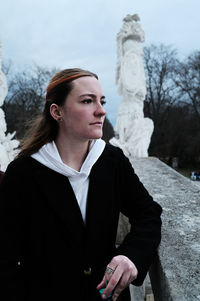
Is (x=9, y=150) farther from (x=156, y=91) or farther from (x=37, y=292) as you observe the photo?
(x=156, y=91)

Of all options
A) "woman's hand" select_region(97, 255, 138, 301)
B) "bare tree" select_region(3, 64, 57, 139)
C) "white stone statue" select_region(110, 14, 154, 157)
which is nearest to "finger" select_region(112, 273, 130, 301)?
"woman's hand" select_region(97, 255, 138, 301)

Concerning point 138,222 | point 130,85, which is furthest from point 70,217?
point 130,85

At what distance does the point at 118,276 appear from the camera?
3.54 feet

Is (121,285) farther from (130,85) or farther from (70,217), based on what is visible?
(130,85)

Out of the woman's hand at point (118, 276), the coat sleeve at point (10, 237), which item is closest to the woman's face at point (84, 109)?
the coat sleeve at point (10, 237)

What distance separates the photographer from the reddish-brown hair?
1347mm

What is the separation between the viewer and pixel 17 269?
1.21 meters

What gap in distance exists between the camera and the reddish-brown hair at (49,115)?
135 cm

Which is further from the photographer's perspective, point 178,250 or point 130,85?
point 130,85

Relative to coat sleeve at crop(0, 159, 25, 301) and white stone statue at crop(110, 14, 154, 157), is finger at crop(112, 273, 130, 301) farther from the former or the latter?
white stone statue at crop(110, 14, 154, 157)

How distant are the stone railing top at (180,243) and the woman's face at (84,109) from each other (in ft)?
2.52

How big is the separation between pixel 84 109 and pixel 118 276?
85 centimetres

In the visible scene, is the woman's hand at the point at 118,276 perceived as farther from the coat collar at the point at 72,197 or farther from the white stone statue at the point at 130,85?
the white stone statue at the point at 130,85

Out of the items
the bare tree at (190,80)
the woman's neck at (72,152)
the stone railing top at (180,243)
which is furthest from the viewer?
the bare tree at (190,80)
